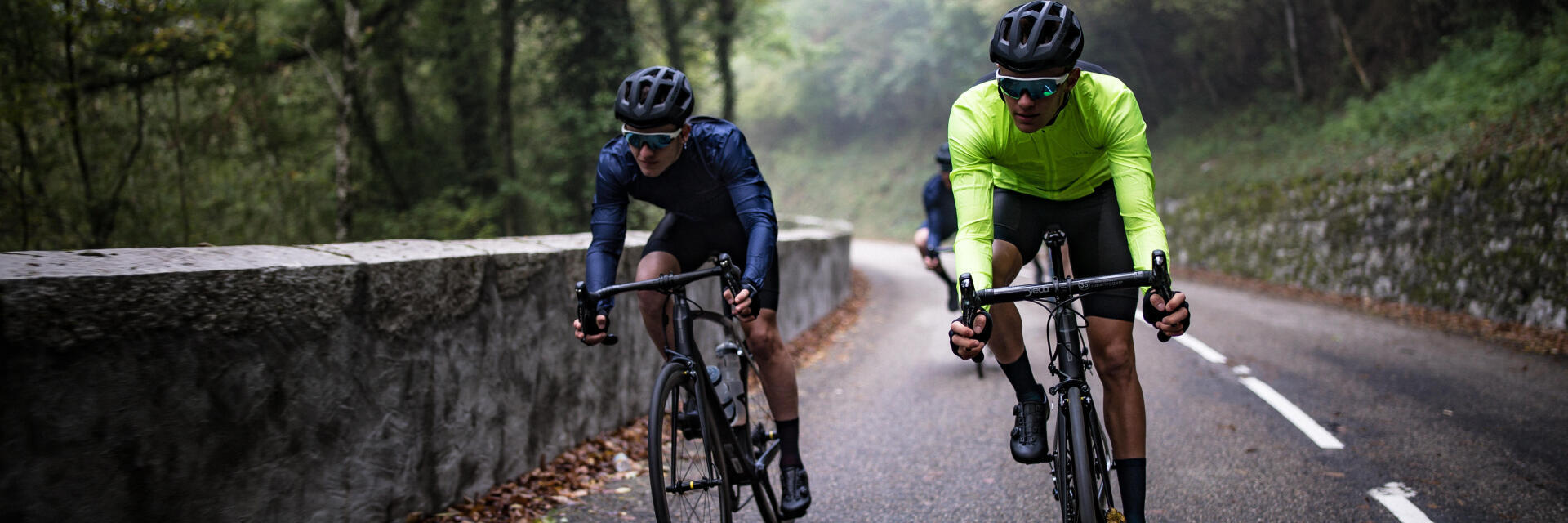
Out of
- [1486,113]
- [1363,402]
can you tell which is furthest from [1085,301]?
[1486,113]

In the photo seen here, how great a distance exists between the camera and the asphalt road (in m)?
3.96

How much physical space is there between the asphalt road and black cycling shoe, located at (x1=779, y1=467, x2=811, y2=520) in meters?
0.54

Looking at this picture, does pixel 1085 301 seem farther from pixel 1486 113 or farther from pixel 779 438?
pixel 1486 113

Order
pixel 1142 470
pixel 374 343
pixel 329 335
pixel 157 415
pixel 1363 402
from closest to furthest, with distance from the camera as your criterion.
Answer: pixel 157 415 < pixel 1142 470 < pixel 329 335 < pixel 374 343 < pixel 1363 402

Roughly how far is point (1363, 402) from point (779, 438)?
4.38 meters

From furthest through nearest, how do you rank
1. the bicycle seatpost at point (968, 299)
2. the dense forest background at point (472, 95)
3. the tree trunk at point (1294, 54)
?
the tree trunk at point (1294, 54)
the dense forest background at point (472, 95)
the bicycle seatpost at point (968, 299)

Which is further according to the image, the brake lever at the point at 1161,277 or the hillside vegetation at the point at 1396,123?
the hillside vegetation at the point at 1396,123

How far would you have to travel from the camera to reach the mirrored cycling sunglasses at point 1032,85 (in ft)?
8.84

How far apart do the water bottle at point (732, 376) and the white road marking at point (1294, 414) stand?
3.29m

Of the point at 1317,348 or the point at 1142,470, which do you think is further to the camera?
the point at 1317,348

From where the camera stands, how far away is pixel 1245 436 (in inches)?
203

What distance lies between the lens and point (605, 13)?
1947 cm

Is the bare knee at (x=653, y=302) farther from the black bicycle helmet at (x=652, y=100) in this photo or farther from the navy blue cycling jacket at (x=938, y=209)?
the navy blue cycling jacket at (x=938, y=209)

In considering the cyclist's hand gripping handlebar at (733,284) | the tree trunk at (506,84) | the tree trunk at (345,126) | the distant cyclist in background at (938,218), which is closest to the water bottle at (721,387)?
the cyclist's hand gripping handlebar at (733,284)
